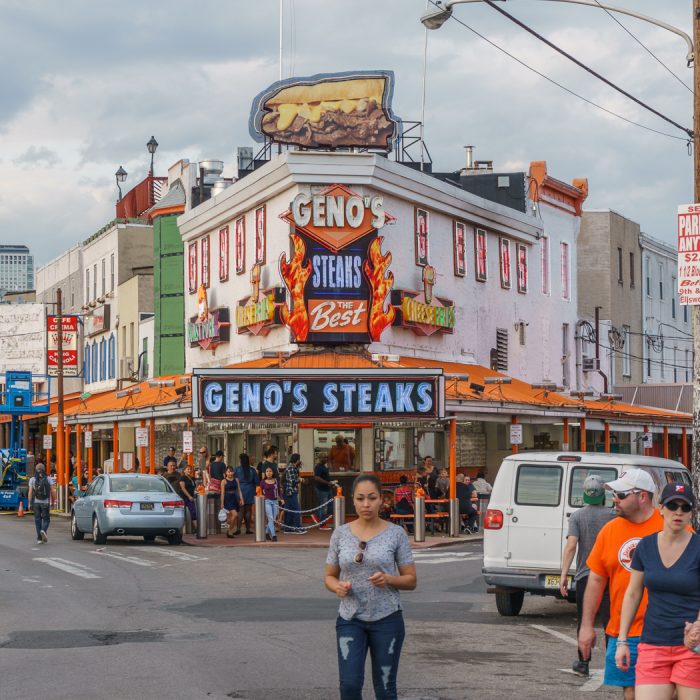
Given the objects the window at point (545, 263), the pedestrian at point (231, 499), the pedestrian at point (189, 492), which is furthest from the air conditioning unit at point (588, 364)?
the pedestrian at point (231, 499)

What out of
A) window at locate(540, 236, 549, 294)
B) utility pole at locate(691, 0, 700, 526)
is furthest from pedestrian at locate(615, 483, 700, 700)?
window at locate(540, 236, 549, 294)

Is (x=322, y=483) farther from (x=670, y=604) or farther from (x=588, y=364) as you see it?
(x=670, y=604)

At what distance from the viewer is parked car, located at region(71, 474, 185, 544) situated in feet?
88.8

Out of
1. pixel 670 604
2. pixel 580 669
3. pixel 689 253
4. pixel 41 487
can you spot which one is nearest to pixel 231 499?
pixel 41 487

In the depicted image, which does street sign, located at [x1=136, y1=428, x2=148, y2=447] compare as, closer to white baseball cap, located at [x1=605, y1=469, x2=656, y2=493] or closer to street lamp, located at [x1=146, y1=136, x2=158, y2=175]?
white baseball cap, located at [x1=605, y1=469, x2=656, y2=493]

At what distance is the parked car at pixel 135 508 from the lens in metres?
27.1

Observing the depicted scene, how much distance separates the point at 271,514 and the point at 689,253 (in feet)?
50.2

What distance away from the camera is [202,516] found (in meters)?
29.5

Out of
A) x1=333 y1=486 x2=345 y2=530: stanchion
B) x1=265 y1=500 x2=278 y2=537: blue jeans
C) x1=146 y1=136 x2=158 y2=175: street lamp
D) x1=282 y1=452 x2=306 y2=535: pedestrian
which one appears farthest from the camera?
x1=146 y1=136 x2=158 y2=175: street lamp

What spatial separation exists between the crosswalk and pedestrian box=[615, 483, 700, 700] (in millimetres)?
14299

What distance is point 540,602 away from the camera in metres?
18.0

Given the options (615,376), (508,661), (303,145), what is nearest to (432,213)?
(303,145)

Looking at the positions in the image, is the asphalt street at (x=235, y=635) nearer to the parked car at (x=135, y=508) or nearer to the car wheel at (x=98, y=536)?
the parked car at (x=135, y=508)

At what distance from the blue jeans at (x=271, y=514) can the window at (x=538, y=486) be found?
13465mm
